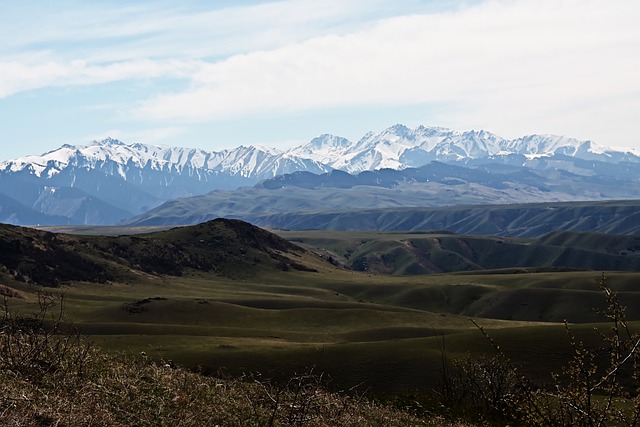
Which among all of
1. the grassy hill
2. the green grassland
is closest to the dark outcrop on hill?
the grassy hill

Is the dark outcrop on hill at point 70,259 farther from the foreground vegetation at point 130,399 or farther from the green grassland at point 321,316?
the foreground vegetation at point 130,399

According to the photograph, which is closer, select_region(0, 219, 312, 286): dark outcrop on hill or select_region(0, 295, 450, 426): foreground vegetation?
select_region(0, 295, 450, 426): foreground vegetation

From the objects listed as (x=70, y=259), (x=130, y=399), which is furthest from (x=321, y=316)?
(x=130, y=399)

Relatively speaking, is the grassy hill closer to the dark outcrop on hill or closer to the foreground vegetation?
the dark outcrop on hill

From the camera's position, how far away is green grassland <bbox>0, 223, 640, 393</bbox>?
60188mm

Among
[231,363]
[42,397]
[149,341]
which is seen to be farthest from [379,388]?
[42,397]

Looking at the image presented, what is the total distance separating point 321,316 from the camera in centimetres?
11062

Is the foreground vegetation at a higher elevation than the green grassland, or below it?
higher

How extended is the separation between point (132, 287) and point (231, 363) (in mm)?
105044

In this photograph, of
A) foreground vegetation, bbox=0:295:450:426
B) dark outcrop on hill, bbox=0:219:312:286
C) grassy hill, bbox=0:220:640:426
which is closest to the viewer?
foreground vegetation, bbox=0:295:450:426

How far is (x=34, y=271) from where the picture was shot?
491 ft

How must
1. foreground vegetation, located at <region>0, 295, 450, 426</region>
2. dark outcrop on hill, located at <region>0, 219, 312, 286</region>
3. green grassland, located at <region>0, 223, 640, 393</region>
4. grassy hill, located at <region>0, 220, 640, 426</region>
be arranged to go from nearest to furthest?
foreground vegetation, located at <region>0, 295, 450, 426</region> → grassy hill, located at <region>0, 220, 640, 426</region> → green grassland, located at <region>0, 223, 640, 393</region> → dark outcrop on hill, located at <region>0, 219, 312, 286</region>

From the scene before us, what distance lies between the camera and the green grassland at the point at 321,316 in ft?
197

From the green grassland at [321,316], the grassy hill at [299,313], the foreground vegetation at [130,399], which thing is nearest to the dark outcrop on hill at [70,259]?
the grassy hill at [299,313]
